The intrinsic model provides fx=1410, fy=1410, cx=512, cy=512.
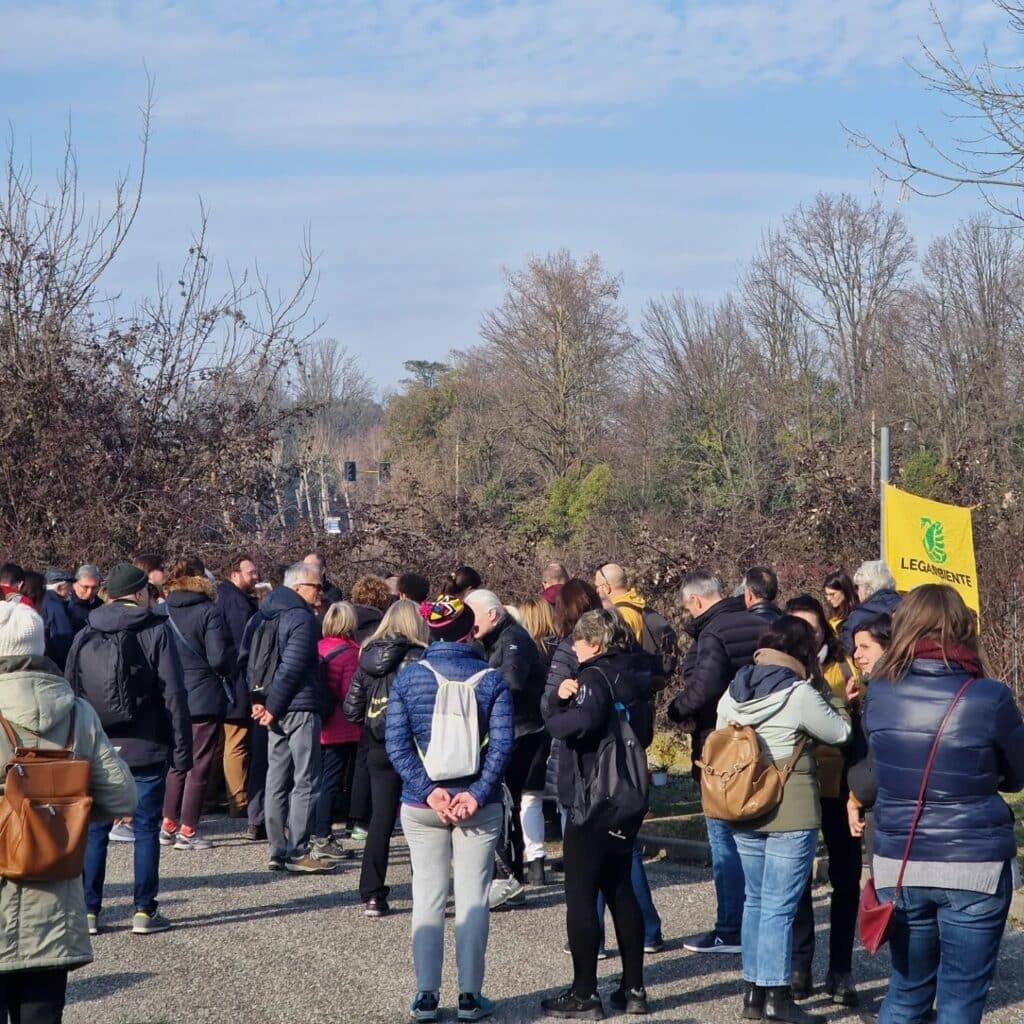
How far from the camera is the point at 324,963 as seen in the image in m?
7.28

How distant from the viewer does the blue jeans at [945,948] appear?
4684 millimetres

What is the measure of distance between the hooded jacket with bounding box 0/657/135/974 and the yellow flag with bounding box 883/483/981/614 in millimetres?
7380

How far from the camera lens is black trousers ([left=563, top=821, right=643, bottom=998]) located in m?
6.23

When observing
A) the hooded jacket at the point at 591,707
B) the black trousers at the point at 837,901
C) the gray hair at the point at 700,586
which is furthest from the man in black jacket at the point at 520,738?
the black trousers at the point at 837,901

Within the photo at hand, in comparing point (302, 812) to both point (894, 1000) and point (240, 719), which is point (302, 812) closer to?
point (240, 719)

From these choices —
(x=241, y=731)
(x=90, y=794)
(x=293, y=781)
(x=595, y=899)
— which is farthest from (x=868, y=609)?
(x=241, y=731)

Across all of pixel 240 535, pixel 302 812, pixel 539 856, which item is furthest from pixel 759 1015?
pixel 240 535

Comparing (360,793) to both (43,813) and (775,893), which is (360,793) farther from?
(43,813)

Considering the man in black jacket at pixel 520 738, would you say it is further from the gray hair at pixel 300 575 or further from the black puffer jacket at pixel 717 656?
the gray hair at pixel 300 575

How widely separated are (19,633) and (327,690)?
4.84 metres

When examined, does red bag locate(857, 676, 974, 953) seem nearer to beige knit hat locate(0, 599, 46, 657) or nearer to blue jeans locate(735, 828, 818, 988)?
blue jeans locate(735, 828, 818, 988)

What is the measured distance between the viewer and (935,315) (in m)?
35.3

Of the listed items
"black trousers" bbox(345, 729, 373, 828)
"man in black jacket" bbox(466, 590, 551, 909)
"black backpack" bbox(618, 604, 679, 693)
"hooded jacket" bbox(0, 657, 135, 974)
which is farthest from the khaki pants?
"hooded jacket" bbox(0, 657, 135, 974)

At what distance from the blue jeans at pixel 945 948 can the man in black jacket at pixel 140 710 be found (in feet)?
14.4
